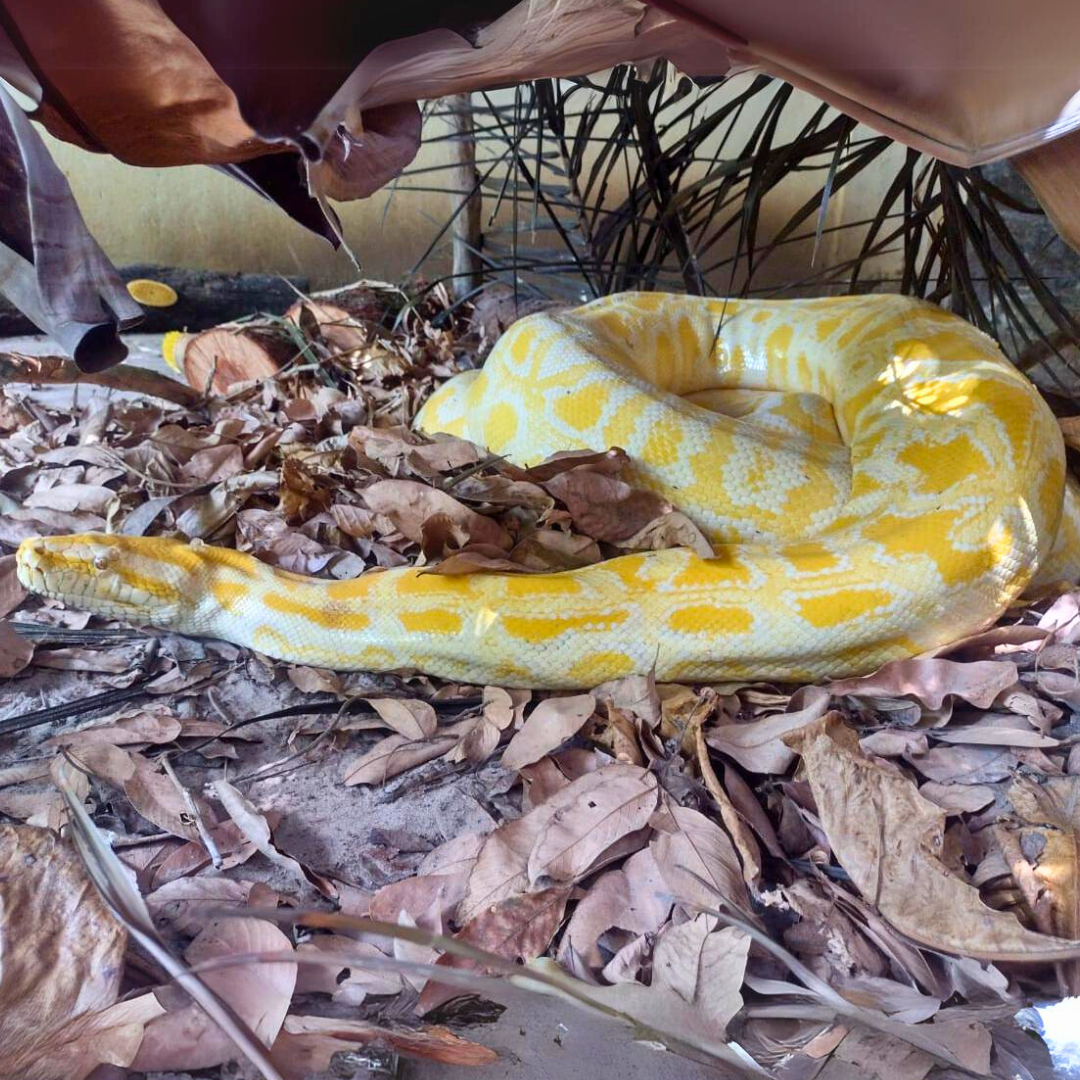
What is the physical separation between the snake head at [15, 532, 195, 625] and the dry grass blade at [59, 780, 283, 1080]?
115cm

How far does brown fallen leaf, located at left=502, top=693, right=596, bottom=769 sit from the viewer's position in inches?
71.8

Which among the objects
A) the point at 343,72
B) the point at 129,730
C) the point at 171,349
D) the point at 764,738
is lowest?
the point at 171,349

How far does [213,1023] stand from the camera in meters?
0.95

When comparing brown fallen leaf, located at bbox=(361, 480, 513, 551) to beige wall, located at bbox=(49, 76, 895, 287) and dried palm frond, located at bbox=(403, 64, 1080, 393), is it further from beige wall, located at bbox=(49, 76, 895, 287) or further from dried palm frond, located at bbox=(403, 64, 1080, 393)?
beige wall, located at bbox=(49, 76, 895, 287)

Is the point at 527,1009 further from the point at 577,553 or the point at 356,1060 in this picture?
the point at 577,553

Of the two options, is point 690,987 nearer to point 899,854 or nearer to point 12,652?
point 899,854

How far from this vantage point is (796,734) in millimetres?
1701

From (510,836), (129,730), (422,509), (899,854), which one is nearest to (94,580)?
(129,730)

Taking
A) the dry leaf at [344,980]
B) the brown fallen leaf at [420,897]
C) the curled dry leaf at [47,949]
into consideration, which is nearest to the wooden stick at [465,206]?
the brown fallen leaf at [420,897]

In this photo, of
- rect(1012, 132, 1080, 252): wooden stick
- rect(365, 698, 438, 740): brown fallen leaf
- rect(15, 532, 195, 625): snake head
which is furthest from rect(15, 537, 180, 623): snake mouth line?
rect(1012, 132, 1080, 252): wooden stick

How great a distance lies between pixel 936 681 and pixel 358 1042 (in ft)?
4.79

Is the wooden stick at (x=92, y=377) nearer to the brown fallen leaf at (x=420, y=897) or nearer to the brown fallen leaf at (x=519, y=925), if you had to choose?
the brown fallen leaf at (x=420, y=897)

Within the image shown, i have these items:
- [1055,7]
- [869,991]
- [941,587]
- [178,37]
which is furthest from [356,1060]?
[941,587]

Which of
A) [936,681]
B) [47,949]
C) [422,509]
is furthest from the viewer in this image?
[422,509]
